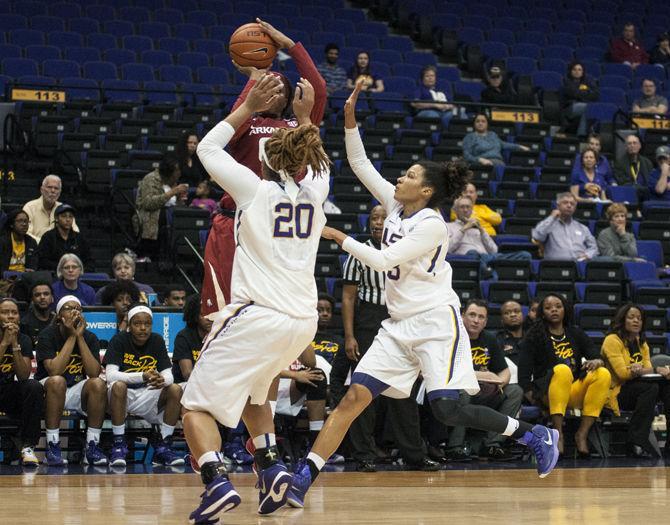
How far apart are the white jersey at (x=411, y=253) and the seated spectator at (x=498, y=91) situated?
10141 mm

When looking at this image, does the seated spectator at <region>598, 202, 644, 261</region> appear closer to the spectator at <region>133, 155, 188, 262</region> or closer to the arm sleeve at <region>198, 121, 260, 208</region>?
the spectator at <region>133, 155, 188, 262</region>

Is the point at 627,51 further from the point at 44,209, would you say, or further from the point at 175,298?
the point at 175,298

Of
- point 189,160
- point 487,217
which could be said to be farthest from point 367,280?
point 189,160

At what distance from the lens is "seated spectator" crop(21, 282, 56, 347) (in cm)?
916

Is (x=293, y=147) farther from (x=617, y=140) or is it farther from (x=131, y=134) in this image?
(x=617, y=140)

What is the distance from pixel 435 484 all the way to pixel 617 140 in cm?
967

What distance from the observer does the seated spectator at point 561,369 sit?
9.35 meters

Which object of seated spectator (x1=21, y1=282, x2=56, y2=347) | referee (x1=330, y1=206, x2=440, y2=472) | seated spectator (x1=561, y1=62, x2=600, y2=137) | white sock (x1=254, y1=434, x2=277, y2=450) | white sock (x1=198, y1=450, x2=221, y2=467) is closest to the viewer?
white sock (x1=198, y1=450, x2=221, y2=467)

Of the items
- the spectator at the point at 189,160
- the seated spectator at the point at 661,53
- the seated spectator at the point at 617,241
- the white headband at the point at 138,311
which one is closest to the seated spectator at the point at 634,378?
the seated spectator at the point at 617,241

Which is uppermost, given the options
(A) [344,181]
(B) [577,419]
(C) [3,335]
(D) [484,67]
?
(D) [484,67]

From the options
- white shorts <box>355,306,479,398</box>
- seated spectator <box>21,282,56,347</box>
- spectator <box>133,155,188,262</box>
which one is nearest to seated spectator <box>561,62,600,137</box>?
spectator <box>133,155,188,262</box>

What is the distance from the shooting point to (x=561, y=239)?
12.4 m

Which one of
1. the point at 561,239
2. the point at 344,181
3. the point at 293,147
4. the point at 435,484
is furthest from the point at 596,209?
the point at 293,147

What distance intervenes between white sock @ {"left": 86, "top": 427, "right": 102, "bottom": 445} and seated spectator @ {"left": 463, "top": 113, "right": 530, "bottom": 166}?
6.94 m
